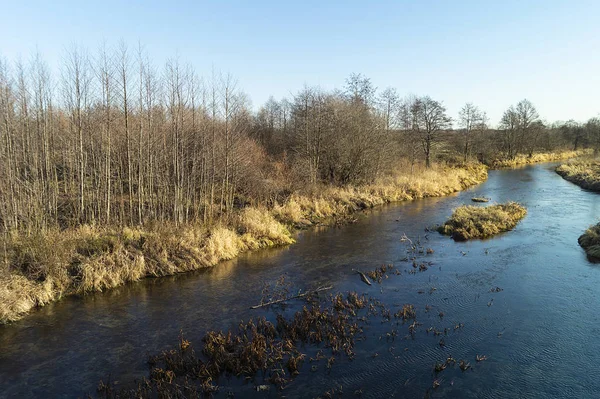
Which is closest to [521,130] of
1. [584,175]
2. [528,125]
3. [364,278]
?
[528,125]

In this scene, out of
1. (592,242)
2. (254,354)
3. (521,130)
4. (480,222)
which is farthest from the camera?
(521,130)

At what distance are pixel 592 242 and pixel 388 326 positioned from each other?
483 inches

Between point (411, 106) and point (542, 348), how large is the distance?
126 ft

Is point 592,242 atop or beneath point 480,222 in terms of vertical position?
beneath

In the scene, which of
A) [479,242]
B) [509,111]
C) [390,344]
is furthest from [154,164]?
[509,111]

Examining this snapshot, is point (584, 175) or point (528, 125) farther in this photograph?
point (528, 125)

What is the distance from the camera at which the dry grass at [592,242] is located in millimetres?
15070

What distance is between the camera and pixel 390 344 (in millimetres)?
8906

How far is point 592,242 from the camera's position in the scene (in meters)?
16.2

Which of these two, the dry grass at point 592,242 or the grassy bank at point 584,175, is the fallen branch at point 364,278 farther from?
the grassy bank at point 584,175

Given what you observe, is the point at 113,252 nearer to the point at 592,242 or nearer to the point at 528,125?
the point at 592,242

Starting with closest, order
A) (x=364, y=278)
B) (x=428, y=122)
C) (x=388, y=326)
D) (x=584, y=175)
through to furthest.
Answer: (x=388, y=326) < (x=364, y=278) < (x=584, y=175) < (x=428, y=122)

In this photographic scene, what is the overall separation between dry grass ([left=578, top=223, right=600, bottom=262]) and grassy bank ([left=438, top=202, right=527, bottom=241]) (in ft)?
11.5

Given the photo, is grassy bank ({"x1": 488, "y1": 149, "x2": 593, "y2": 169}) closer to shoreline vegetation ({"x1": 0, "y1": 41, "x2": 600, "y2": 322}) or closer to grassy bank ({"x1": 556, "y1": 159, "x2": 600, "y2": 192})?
grassy bank ({"x1": 556, "y1": 159, "x2": 600, "y2": 192})
